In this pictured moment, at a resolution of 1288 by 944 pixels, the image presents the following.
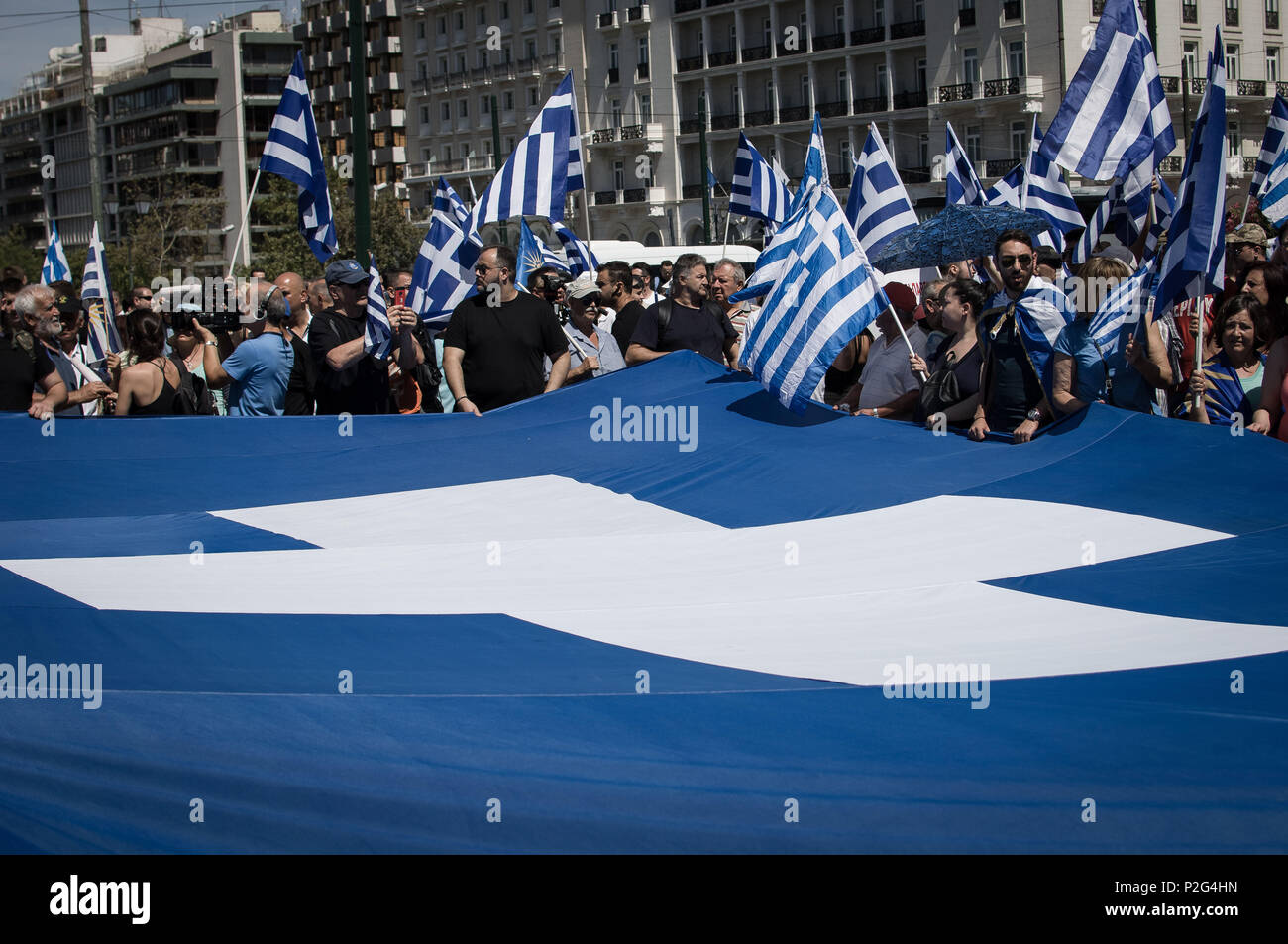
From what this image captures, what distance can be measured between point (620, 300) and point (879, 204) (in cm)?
205

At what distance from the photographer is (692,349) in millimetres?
8320

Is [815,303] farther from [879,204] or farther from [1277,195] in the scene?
[1277,195]

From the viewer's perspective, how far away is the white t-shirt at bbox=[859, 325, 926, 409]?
24.3 ft

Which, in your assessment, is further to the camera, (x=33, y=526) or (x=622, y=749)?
(x=33, y=526)

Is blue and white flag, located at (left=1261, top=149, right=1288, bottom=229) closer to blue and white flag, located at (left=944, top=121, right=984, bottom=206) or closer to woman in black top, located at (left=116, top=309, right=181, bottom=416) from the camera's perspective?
blue and white flag, located at (left=944, top=121, right=984, bottom=206)

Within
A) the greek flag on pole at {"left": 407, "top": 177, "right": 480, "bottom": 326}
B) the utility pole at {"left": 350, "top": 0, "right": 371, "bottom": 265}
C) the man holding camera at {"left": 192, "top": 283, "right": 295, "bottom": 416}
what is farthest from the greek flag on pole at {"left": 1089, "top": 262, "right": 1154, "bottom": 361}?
the utility pole at {"left": 350, "top": 0, "right": 371, "bottom": 265}

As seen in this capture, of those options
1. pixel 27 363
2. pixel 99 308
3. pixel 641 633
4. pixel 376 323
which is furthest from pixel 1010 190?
pixel 641 633

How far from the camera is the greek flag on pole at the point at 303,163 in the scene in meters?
9.90

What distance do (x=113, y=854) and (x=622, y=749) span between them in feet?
4.23

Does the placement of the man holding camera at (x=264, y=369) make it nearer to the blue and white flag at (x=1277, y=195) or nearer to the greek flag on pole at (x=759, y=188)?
the greek flag on pole at (x=759, y=188)

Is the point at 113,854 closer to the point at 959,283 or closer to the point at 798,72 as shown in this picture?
the point at 959,283
